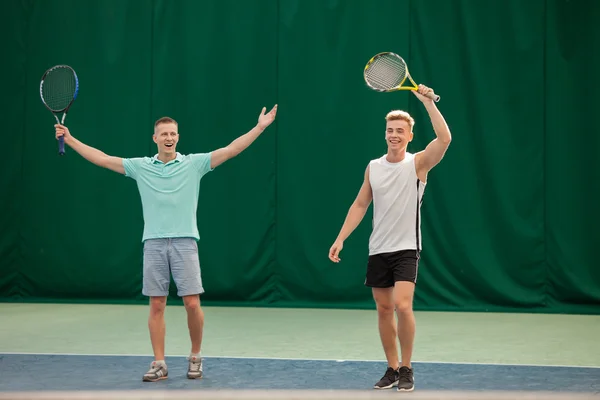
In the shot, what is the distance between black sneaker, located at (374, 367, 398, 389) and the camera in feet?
14.9

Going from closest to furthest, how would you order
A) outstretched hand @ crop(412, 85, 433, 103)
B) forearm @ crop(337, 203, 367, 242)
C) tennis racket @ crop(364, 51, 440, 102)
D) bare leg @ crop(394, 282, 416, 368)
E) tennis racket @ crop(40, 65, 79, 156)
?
outstretched hand @ crop(412, 85, 433, 103), bare leg @ crop(394, 282, 416, 368), forearm @ crop(337, 203, 367, 242), tennis racket @ crop(364, 51, 440, 102), tennis racket @ crop(40, 65, 79, 156)

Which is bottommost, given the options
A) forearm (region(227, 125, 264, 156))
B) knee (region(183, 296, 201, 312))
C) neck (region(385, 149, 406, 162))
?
knee (region(183, 296, 201, 312))

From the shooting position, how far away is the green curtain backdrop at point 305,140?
900cm

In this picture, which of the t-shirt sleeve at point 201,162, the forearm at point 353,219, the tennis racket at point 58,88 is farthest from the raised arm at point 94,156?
the forearm at point 353,219

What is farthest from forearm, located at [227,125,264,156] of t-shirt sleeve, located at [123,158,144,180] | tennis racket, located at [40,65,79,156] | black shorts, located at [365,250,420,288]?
tennis racket, located at [40,65,79,156]

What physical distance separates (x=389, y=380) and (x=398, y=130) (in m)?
1.41

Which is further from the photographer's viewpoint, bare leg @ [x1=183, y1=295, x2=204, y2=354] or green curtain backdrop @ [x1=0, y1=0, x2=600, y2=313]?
green curtain backdrop @ [x1=0, y1=0, x2=600, y2=313]

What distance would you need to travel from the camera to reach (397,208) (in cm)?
463

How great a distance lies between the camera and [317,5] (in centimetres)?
930

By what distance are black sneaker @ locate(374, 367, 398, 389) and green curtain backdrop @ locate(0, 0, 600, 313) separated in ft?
14.7

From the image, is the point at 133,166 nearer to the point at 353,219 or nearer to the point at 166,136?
the point at 166,136

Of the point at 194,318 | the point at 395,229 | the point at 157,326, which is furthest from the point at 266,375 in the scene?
the point at 395,229

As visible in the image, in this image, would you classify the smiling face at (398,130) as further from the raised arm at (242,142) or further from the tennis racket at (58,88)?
the tennis racket at (58,88)

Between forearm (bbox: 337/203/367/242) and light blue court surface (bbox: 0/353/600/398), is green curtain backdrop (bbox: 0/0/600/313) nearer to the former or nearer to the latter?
light blue court surface (bbox: 0/353/600/398)
